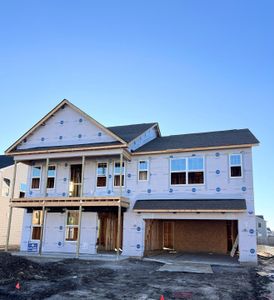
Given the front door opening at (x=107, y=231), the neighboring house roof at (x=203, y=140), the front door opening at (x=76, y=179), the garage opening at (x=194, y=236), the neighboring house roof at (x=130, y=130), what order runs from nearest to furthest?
1. the neighboring house roof at (x=203, y=140)
2. the neighboring house roof at (x=130, y=130)
3. the front door opening at (x=76, y=179)
4. the front door opening at (x=107, y=231)
5. the garage opening at (x=194, y=236)

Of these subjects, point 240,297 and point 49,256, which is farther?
point 49,256

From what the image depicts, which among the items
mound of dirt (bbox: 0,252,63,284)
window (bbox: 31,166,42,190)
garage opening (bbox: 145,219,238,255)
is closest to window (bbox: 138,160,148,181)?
garage opening (bbox: 145,219,238,255)

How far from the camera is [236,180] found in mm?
18359

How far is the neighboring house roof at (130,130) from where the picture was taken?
21.1m

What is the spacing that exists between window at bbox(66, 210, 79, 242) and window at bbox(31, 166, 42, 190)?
3231mm

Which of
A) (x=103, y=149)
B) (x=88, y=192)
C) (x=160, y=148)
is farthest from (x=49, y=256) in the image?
(x=160, y=148)

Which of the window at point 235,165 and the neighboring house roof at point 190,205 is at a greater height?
the window at point 235,165

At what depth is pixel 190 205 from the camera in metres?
18.3

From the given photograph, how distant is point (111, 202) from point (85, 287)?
8408mm

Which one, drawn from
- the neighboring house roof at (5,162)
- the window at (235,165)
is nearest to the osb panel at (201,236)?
the window at (235,165)

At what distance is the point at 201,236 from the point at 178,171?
6.85 metres

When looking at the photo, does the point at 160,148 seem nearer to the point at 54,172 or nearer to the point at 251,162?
the point at 251,162

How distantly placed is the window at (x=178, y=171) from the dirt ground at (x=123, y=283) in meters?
5.70

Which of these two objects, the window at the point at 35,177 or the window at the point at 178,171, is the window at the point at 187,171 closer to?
the window at the point at 178,171
